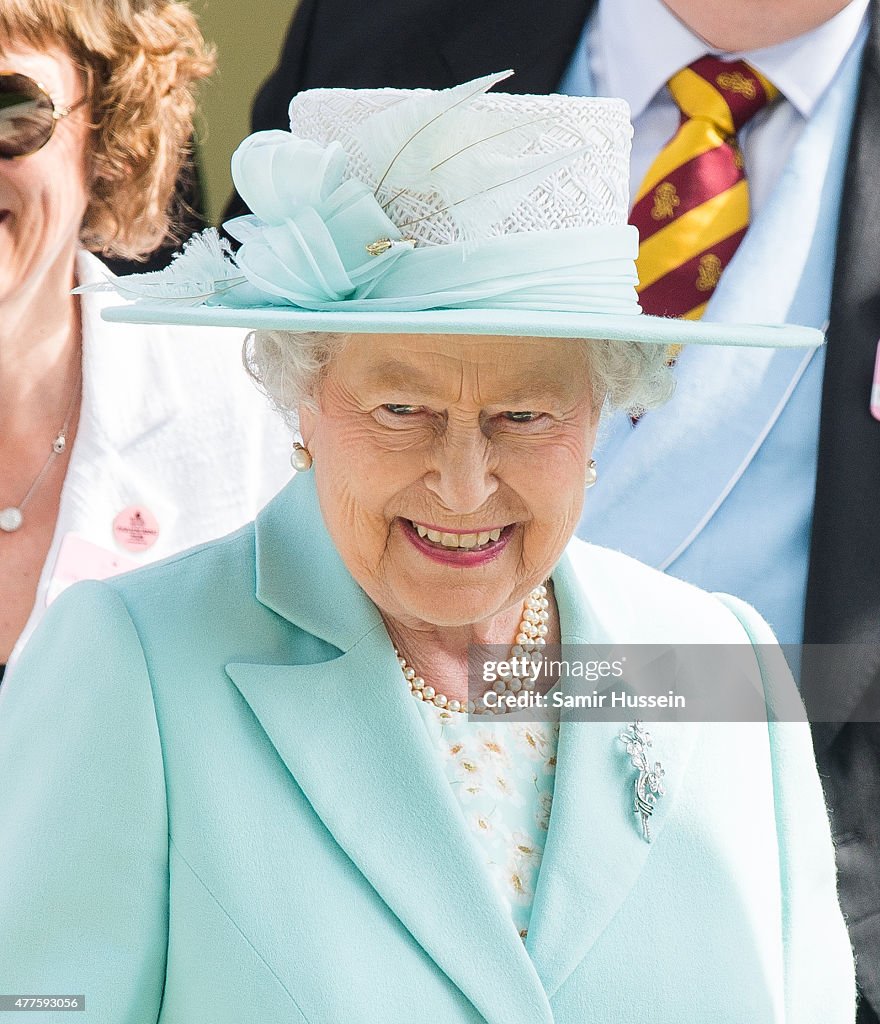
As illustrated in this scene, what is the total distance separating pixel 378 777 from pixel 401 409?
41 cm

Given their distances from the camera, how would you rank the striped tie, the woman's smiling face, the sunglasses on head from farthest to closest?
the striped tie < the sunglasses on head < the woman's smiling face

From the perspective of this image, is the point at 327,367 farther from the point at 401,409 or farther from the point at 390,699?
the point at 390,699

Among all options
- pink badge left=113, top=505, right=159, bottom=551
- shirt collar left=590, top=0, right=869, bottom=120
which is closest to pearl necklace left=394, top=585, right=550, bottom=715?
pink badge left=113, top=505, right=159, bottom=551

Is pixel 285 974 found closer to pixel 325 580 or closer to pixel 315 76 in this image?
pixel 325 580

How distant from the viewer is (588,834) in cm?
171

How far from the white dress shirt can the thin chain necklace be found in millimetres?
1115

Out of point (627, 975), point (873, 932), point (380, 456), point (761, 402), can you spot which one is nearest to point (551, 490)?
point (380, 456)

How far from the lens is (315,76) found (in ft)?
10.0

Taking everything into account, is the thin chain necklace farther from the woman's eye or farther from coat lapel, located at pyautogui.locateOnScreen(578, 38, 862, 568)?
the woman's eye

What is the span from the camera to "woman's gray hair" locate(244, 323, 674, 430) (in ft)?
5.42

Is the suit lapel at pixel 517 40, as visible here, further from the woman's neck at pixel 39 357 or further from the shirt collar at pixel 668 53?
the woman's neck at pixel 39 357

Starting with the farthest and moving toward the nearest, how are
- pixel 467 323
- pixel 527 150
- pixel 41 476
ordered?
pixel 41 476, pixel 527 150, pixel 467 323

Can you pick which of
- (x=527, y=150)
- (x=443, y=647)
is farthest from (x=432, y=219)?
(x=443, y=647)

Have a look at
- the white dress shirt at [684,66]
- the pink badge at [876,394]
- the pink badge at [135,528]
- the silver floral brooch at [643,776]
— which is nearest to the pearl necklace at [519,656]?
the silver floral brooch at [643,776]
